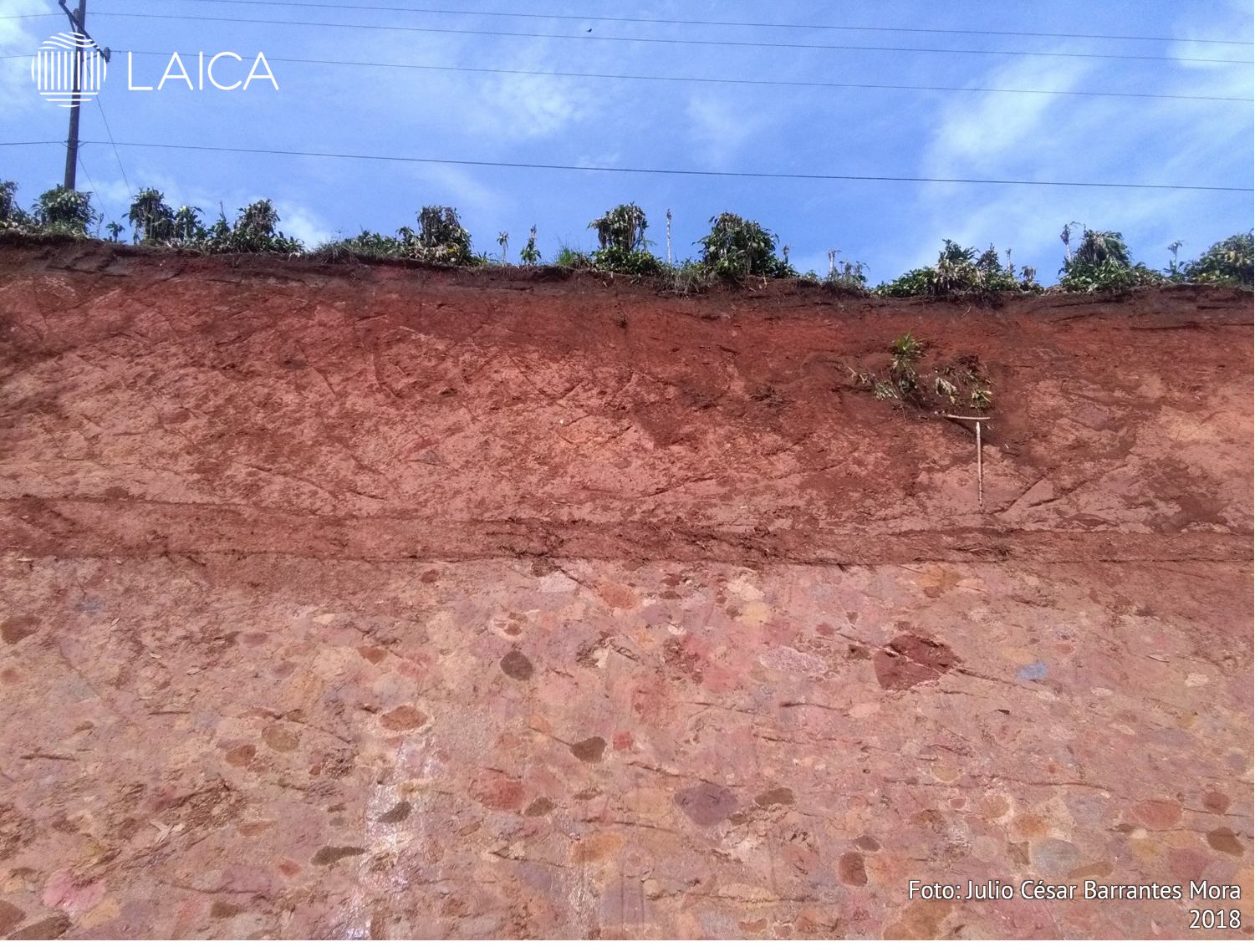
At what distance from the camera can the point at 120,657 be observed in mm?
5250

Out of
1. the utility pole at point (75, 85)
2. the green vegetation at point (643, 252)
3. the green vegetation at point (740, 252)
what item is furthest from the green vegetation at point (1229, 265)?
the utility pole at point (75, 85)

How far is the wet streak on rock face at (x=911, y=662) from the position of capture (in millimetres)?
5336

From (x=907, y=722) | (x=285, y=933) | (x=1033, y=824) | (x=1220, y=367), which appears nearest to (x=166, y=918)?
(x=285, y=933)

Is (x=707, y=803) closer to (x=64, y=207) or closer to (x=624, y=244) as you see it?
(x=624, y=244)

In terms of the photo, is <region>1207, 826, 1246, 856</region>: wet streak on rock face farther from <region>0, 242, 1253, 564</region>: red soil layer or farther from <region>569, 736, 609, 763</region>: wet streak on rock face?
<region>569, 736, 609, 763</region>: wet streak on rock face

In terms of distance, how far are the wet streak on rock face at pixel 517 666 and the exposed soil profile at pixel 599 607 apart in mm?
101

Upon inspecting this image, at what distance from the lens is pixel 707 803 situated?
15.0 ft

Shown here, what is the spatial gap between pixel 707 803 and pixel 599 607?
5.69 ft

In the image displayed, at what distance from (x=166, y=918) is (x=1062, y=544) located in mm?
6598

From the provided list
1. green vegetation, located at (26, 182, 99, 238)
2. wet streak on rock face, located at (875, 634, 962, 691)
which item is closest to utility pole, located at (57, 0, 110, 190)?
green vegetation, located at (26, 182, 99, 238)

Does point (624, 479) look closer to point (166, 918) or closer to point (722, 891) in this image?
point (722, 891)

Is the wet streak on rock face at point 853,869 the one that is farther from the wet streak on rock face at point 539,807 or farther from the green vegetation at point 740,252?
the green vegetation at point 740,252

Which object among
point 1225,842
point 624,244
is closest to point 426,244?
point 624,244

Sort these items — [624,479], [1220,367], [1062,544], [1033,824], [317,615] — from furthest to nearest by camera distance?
[1220,367]
[624,479]
[1062,544]
[317,615]
[1033,824]
